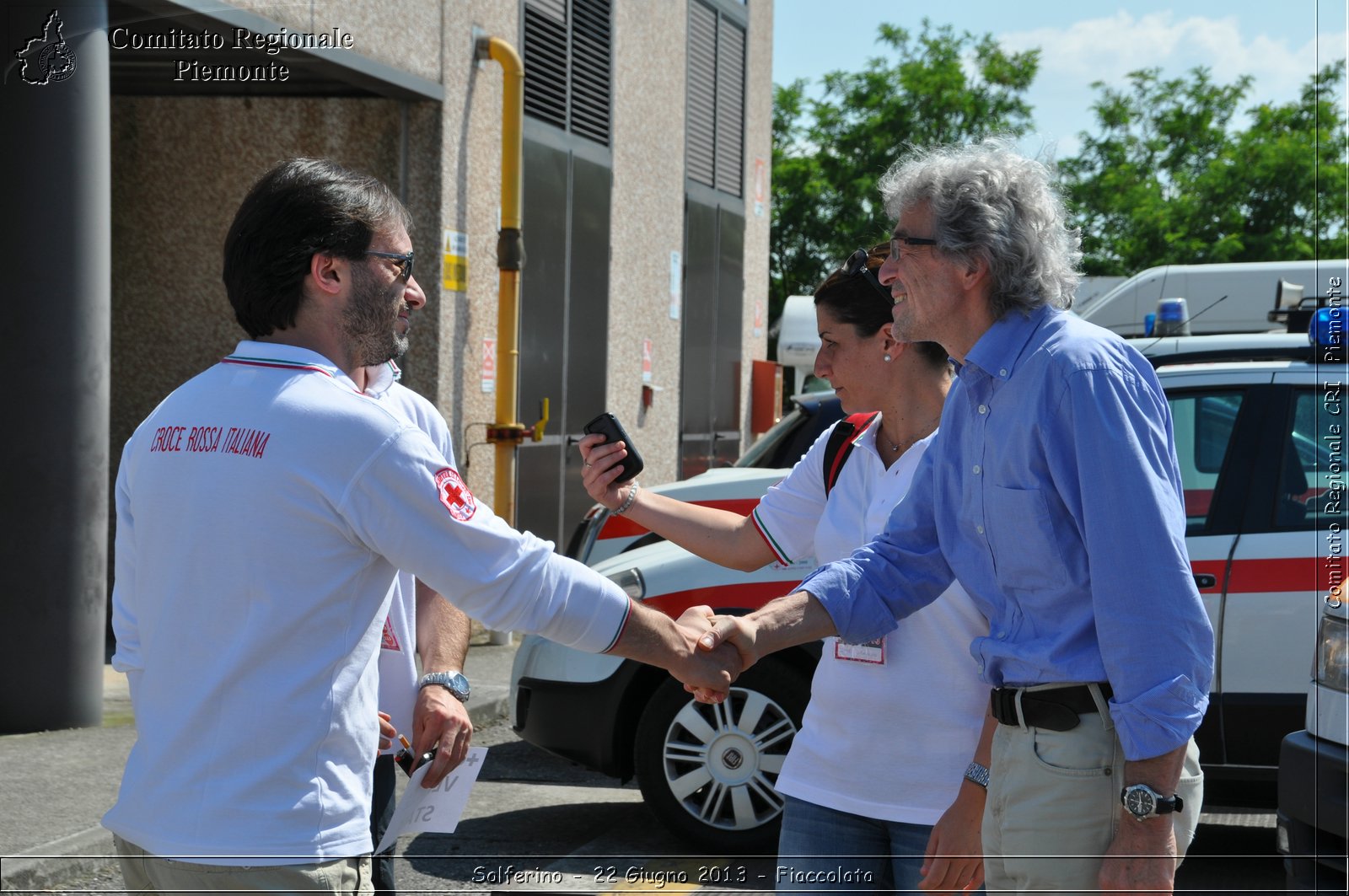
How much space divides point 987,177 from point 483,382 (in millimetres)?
8440

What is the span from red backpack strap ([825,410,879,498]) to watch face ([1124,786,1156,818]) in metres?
1.25

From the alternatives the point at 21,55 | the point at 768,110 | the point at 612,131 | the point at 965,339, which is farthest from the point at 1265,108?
the point at 965,339

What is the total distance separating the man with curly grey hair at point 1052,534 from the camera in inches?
88.2

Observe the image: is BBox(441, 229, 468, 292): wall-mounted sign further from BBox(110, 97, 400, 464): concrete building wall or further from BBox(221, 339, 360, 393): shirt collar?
BBox(221, 339, 360, 393): shirt collar

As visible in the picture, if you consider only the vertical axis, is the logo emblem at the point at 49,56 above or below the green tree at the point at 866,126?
below

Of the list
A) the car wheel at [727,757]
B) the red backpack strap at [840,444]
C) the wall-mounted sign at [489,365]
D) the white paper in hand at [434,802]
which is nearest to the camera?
the white paper in hand at [434,802]

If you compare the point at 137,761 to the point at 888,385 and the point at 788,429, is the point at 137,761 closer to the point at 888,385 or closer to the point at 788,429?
the point at 888,385

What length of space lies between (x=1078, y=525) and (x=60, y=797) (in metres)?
4.71

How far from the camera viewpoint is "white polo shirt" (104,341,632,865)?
2088 millimetres

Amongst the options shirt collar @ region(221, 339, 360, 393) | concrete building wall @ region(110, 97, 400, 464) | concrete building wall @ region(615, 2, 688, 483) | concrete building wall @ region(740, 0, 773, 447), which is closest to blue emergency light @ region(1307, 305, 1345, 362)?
shirt collar @ region(221, 339, 360, 393)

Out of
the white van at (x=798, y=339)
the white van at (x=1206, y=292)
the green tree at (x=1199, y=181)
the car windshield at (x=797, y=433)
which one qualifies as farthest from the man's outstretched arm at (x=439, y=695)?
the green tree at (x=1199, y=181)

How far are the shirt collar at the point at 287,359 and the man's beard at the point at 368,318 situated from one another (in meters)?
0.11

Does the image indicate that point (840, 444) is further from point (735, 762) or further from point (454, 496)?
point (735, 762)

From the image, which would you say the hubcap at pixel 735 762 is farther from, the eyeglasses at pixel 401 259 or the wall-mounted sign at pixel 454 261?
the wall-mounted sign at pixel 454 261
